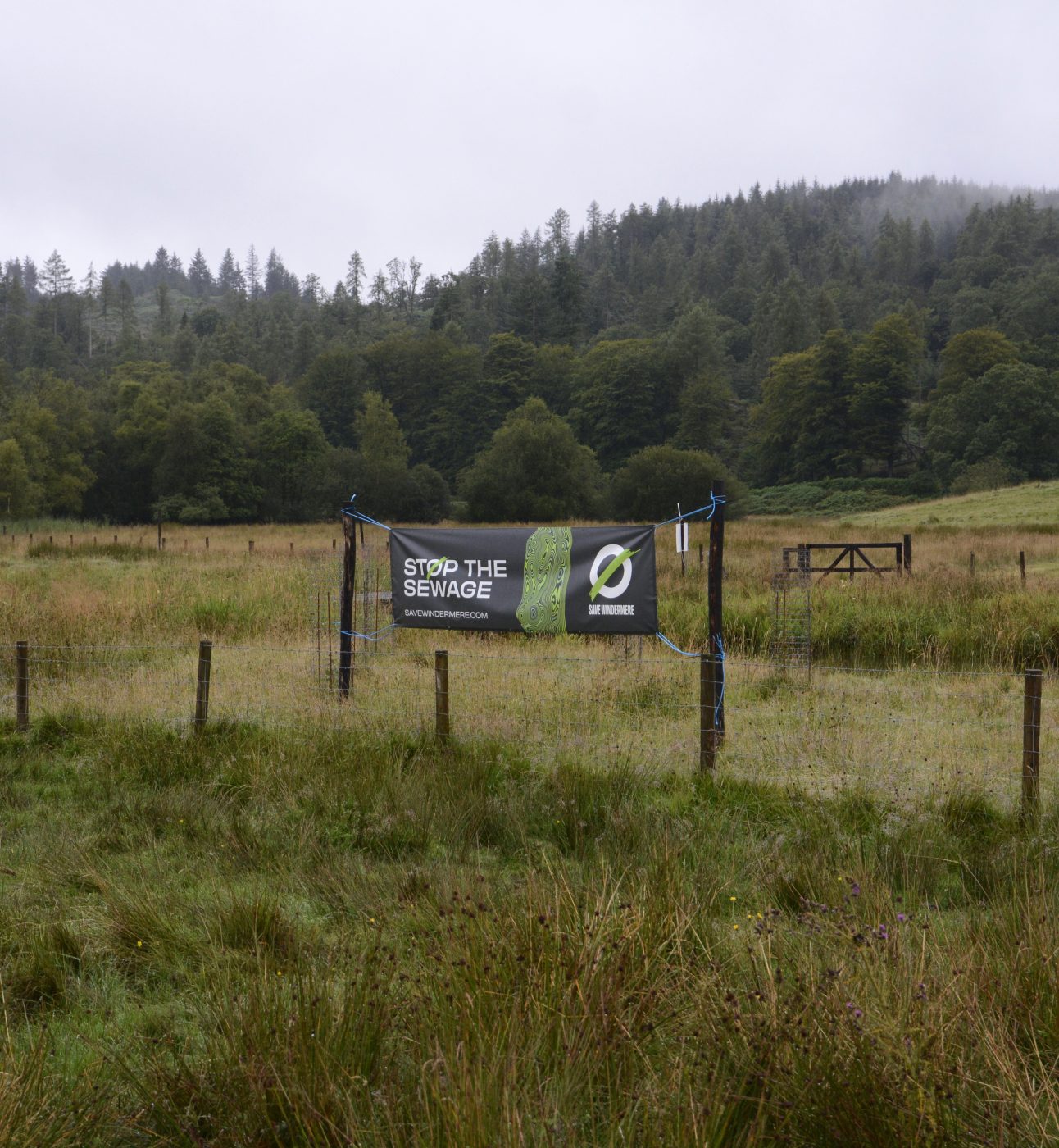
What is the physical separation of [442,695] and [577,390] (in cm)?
9596

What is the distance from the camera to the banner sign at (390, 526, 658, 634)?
8.29 m

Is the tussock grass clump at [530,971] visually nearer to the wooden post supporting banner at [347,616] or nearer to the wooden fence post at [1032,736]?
the wooden fence post at [1032,736]

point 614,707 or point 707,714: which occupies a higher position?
point 707,714

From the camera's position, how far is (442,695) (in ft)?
27.2

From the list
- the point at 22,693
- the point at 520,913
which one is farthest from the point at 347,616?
the point at 520,913

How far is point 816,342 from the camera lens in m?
114

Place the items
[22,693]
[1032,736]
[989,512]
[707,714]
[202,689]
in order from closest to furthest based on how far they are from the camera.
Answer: [1032,736]
[707,714]
[202,689]
[22,693]
[989,512]

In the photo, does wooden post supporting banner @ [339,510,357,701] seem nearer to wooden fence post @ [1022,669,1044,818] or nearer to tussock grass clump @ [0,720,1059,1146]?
tussock grass clump @ [0,720,1059,1146]

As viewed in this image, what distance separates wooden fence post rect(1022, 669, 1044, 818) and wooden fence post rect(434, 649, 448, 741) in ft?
13.7

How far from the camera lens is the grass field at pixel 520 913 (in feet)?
8.77

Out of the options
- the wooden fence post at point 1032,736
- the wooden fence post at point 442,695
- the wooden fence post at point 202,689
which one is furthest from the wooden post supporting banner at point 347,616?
the wooden fence post at point 1032,736

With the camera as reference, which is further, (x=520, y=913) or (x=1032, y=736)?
(x=1032, y=736)

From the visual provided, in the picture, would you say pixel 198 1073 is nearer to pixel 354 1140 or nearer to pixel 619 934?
pixel 354 1140

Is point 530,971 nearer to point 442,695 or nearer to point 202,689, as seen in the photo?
point 442,695
